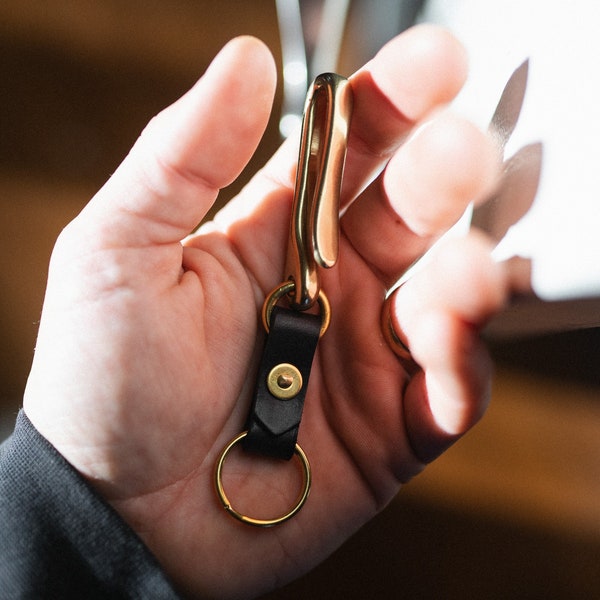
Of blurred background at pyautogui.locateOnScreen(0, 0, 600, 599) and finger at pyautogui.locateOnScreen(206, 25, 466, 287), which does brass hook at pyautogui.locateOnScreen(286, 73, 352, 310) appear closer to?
finger at pyautogui.locateOnScreen(206, 25, 466, 287)

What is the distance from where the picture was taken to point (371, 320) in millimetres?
425

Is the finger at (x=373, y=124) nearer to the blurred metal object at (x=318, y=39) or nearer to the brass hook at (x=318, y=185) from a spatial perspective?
the brass hook at (x=318, y=185)

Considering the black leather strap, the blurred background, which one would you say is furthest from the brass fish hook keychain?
the blurred background

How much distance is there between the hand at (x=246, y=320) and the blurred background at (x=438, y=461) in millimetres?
236

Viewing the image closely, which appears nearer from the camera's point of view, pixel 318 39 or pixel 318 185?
pixel 318 185

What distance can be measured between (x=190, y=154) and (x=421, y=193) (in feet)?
0.50

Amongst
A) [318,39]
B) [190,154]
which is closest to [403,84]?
[190,154]

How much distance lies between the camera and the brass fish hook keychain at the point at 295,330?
14.9 inches

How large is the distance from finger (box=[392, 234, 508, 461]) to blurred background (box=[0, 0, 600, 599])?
9.5 inches

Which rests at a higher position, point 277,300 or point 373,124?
point 373,124

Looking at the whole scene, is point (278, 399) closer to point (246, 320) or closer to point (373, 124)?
point (246, 320)

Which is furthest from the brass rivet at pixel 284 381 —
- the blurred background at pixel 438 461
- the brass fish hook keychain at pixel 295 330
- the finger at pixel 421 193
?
the blurred background at pixel 438 461

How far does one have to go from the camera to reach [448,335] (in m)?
0.38

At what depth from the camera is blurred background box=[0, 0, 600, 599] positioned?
0.64 m
